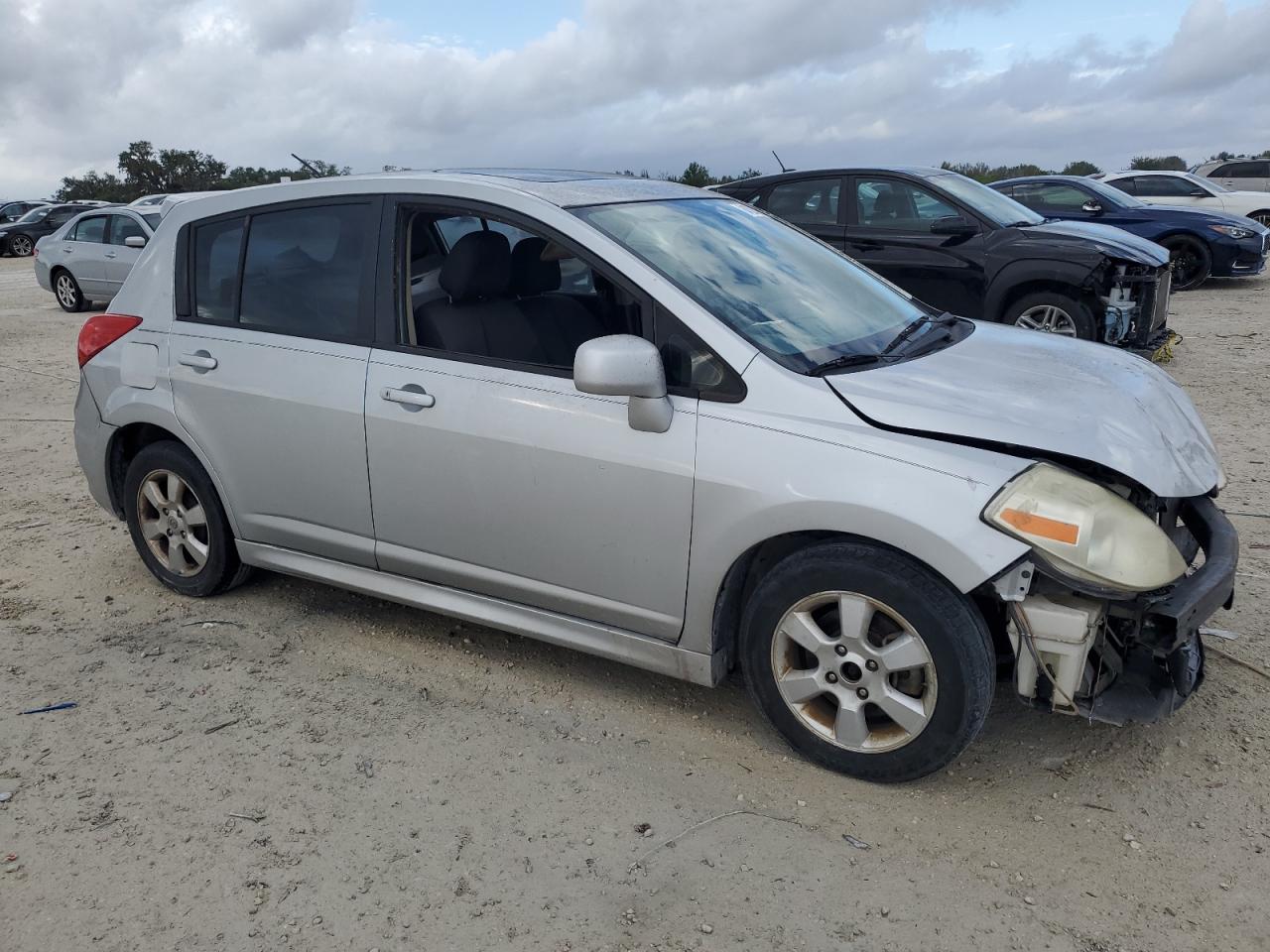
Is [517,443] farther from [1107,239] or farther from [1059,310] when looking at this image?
[1107,239]

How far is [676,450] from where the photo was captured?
313 centimetres

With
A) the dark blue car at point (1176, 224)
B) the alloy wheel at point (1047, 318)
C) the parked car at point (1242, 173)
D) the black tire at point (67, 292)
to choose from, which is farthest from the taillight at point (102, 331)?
the parked car at point (1242, 173)

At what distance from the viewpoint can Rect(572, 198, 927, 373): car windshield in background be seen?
10.8ft

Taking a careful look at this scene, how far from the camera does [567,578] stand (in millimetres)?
3441

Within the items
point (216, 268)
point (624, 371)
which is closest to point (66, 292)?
point (216, 268)

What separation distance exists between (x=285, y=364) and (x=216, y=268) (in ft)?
2.12

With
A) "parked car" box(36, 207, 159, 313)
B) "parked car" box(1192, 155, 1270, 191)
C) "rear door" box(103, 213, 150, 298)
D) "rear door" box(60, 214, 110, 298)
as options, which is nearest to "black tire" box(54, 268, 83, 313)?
"parked car" box(36, 207, 159, 313)

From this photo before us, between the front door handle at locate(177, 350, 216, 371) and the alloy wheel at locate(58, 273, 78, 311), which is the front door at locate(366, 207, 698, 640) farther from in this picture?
the alloy wheel at locate(58, 273, 78, 311)

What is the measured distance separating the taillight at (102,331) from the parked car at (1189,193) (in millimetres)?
16649

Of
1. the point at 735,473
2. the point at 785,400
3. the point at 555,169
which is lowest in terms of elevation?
the point at 735,473

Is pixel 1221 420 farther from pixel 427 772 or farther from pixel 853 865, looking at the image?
pixel 427 772

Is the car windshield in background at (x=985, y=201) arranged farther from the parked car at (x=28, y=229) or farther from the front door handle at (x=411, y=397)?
the parked car at (x=28, y=229)

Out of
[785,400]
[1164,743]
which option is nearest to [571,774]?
[785,400]

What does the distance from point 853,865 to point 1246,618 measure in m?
2.25
